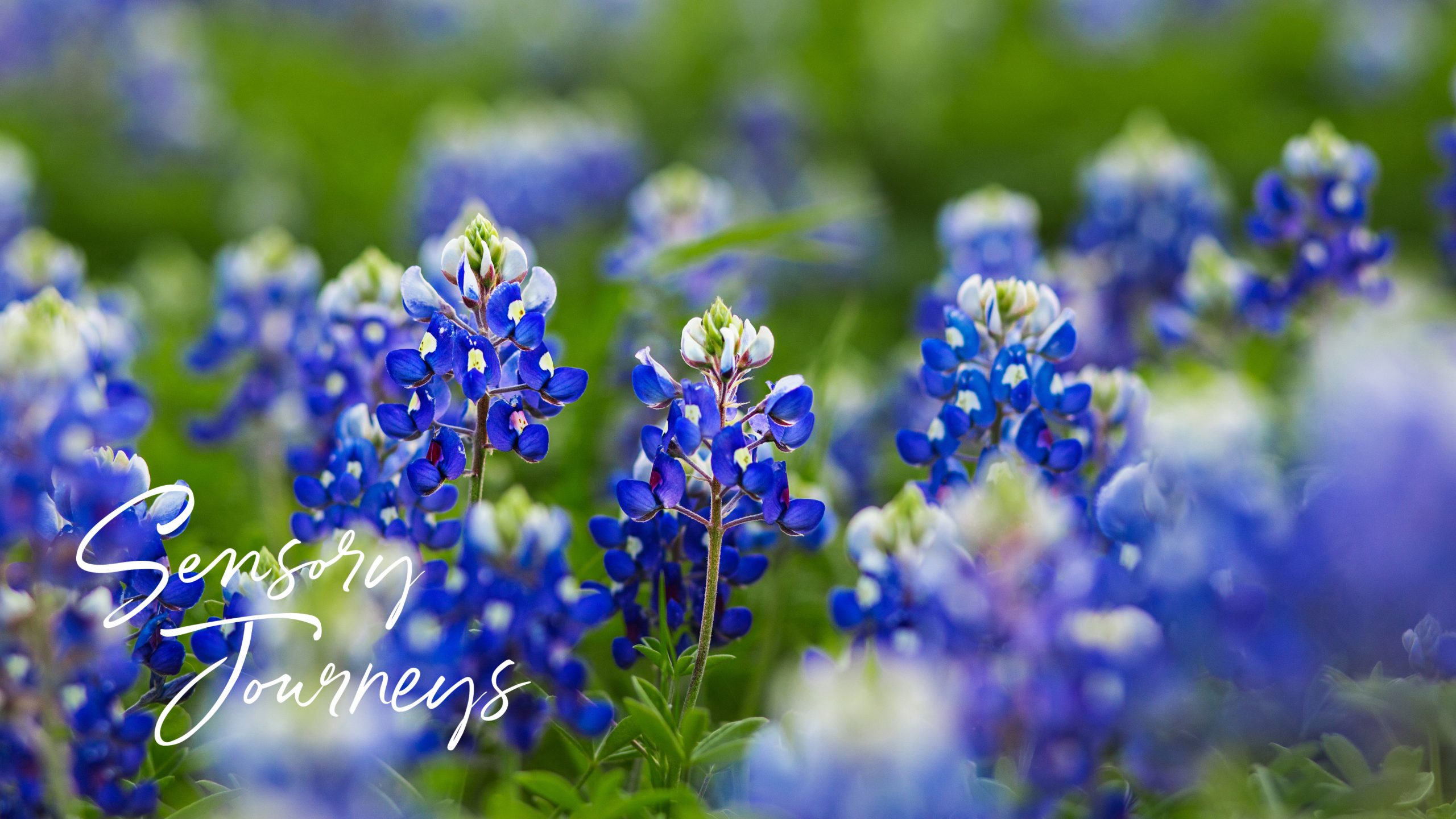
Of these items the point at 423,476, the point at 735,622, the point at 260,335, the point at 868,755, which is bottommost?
the point at 868,755

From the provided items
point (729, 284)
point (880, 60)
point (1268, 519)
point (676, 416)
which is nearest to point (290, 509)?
point (729, 284)

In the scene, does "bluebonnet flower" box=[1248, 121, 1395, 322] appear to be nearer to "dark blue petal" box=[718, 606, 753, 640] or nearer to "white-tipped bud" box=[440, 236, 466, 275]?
"dark blue petal" box=[718, 606, 753, 640]

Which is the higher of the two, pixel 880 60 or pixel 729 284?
pixel 880 60

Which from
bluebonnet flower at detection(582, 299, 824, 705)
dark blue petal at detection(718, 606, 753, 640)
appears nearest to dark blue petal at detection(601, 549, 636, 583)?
bluebonnet flower at detection(582, 299, 824, 705)

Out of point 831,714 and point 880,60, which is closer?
point 831,714

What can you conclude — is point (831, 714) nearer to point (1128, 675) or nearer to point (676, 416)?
point (1128, 675)

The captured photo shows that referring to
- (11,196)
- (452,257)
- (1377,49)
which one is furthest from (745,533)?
(1377,49)

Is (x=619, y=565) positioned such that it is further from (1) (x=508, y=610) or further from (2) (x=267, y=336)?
(2) (x=267, y=336)
